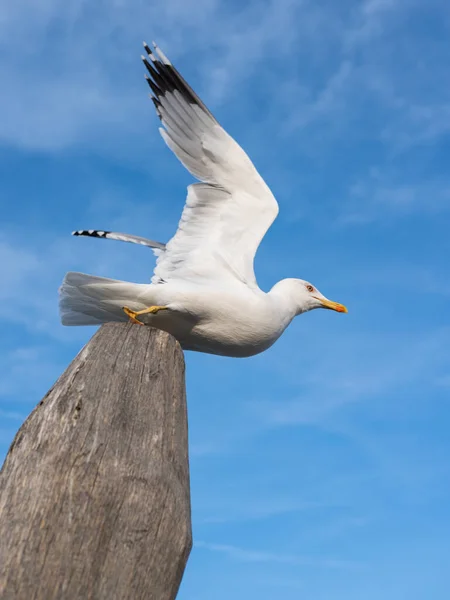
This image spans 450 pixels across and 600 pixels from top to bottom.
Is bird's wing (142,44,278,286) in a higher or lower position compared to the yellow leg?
higher

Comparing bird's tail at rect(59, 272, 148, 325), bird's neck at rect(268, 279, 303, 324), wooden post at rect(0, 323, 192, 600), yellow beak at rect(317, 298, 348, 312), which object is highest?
yellow beak at rect(317, 298, 348, 312)

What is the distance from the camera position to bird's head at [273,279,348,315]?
7.65m

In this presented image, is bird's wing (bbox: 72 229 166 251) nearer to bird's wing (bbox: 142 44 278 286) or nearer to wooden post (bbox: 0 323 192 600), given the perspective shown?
bird's wing (bbox: 142 44 278 286)

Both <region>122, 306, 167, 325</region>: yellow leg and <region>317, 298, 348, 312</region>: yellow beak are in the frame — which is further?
<region>317, 298, 348, 312</region>: yellow beak

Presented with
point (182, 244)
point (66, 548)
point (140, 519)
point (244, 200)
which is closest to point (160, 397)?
point (140, 519)

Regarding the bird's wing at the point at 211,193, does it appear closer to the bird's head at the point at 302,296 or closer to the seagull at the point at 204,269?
the seagull at the point at 204,269

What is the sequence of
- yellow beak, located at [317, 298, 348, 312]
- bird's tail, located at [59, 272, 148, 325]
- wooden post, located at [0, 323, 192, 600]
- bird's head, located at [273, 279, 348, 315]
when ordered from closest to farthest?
wooden post, located at [0, 323, 192, 600]
bird's tail, located at [59, 272, 148, 325]
bird's head, located at [273, 279, 348, 315]
yellow beak, located at [317, 298, 348, 312]

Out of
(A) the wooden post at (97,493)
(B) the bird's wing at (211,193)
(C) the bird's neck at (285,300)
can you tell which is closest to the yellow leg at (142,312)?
(B) the bird's wing at (211,193)

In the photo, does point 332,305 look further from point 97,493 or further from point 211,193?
point 97,493

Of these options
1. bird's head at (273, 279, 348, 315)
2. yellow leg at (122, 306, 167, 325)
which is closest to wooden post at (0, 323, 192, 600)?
yellow leg at (122, 306, 167, 325)

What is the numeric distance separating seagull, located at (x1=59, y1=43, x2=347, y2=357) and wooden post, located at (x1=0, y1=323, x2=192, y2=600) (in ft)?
7.49

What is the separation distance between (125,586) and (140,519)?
31cm

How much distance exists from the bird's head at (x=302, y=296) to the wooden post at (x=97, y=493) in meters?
3.62

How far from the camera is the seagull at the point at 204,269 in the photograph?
6461 millimetres
